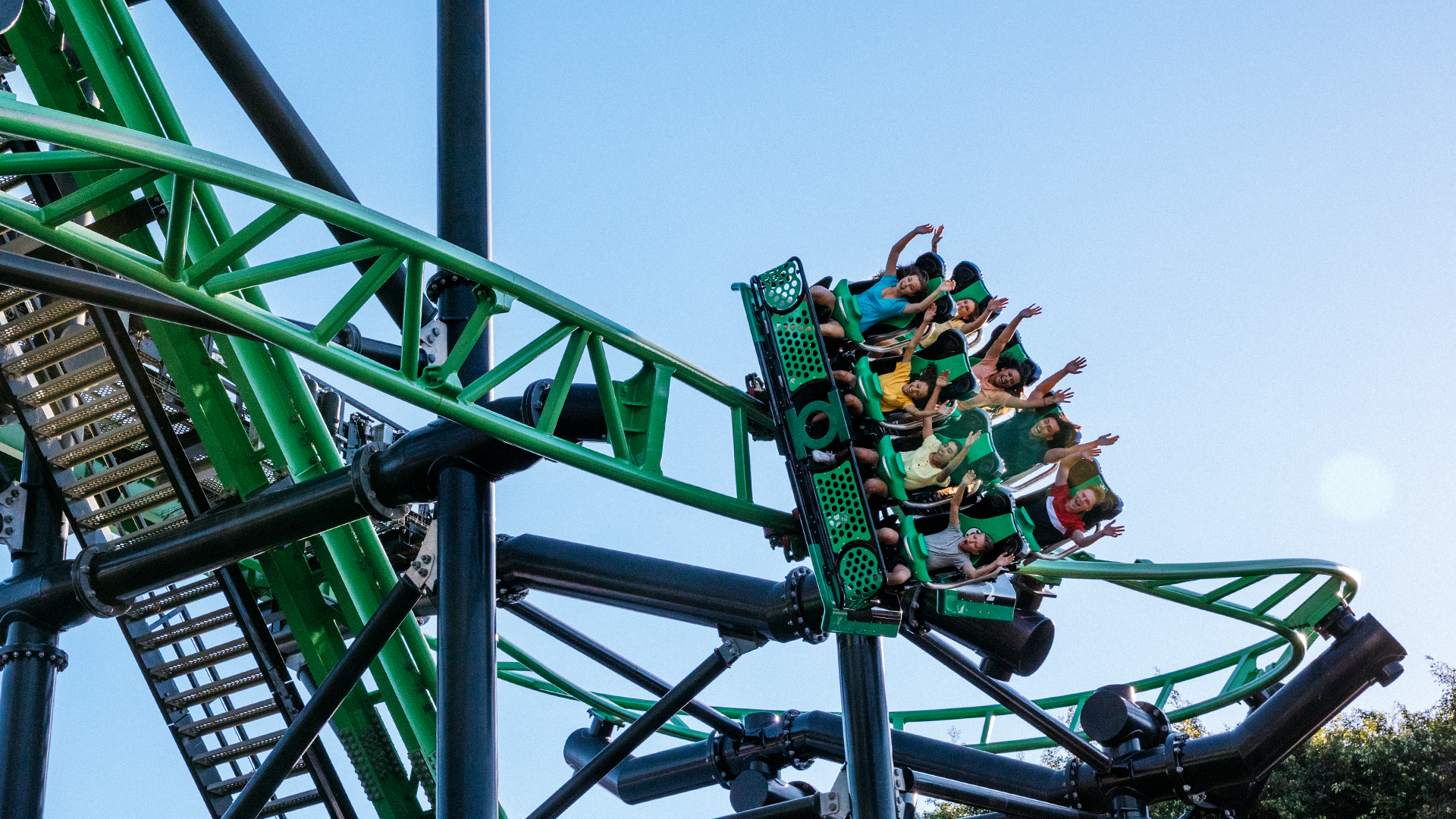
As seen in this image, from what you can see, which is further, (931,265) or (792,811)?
(792,811)

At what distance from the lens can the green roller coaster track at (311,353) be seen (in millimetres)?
5574

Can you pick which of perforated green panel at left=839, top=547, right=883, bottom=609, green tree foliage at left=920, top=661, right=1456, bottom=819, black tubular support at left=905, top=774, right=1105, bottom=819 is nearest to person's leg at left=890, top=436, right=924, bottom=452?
perforated green panel at left=839, top=547, right=883, bottom=609

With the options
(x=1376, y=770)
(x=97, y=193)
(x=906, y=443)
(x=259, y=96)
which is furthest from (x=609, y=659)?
(x=1376, y=770)

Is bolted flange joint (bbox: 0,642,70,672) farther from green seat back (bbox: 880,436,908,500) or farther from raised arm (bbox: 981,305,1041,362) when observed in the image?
raised arm (bbox: 981,305,1041,362)

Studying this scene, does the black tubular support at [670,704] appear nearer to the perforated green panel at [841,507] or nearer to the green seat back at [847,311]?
the perforated green panel at [841,507]

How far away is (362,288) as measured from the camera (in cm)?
612

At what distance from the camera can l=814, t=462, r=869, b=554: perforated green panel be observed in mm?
7301

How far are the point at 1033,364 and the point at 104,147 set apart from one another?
4.65 meters

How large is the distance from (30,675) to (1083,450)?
534 centimetres

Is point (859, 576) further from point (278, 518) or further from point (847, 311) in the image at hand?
point (278, 518)

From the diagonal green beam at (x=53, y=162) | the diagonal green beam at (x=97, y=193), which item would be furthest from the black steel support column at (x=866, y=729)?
the diagonal green beam at (x=53, y=162)

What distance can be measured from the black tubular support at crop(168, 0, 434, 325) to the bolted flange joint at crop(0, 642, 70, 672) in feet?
7.84

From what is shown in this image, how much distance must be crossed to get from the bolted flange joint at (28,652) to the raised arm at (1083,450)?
16.7ft

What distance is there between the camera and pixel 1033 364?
803 centimetres
